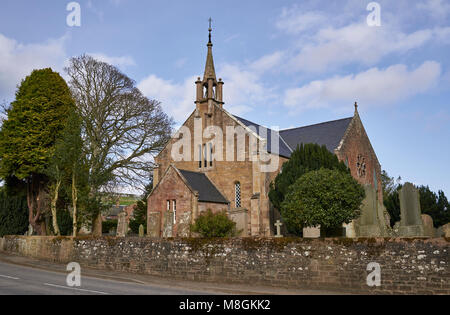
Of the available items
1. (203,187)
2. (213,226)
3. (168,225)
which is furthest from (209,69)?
(168,225)

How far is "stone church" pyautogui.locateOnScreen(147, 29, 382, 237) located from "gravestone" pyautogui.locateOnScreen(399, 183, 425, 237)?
1185cm

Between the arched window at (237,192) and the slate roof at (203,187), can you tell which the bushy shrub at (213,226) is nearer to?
the slate roof at (203,187)

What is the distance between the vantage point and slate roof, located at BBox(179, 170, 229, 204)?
31031 mm

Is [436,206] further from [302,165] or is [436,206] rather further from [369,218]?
[369,218]

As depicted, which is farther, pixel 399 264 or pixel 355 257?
pixel 355 257

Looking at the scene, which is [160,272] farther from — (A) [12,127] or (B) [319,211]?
(A) [12,127]

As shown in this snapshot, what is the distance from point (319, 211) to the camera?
18688 millimetres

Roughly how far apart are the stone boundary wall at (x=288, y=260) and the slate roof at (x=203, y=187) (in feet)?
37.0

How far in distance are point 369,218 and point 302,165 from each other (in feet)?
28.1

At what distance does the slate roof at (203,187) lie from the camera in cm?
3103

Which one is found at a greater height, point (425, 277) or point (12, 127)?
point (12, 127)
